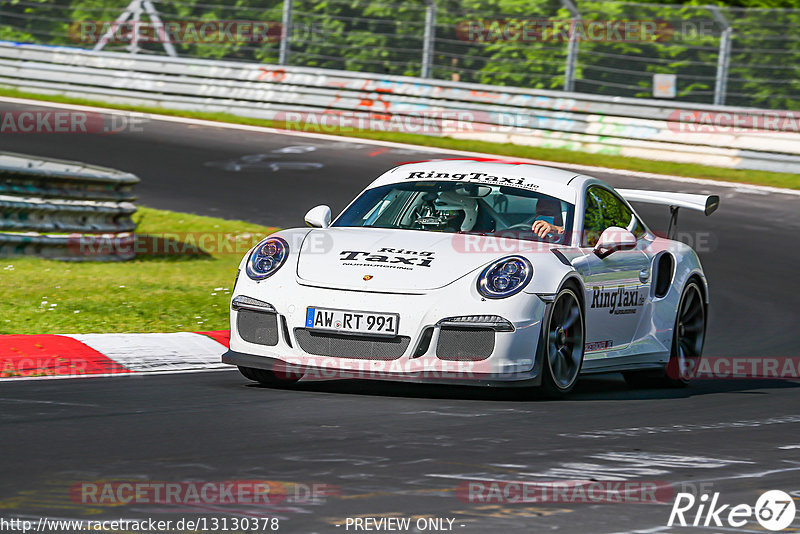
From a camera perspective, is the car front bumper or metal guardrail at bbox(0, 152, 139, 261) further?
metal guardrail at bbox(0, 152, 139, 261)

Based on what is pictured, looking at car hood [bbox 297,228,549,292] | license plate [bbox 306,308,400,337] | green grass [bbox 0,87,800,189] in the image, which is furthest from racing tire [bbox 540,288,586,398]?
green grass [bbox 0,87,800,189]

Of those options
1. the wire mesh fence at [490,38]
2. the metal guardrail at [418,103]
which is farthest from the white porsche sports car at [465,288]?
the wire mesh fence at [490,38]

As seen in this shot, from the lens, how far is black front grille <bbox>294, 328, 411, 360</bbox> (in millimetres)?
7203

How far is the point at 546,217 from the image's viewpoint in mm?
8320

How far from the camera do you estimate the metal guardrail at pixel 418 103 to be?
781 inches

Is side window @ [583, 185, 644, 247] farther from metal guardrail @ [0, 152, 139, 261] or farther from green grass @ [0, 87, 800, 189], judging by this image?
green grass @ [0, 87, 800, 189]

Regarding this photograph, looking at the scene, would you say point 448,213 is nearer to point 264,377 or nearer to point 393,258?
point 393,258

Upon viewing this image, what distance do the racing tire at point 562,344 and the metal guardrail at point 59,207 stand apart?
20.2ft

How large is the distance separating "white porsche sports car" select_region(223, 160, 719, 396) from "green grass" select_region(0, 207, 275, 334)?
197cm

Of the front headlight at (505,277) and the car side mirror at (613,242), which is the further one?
the car side mirror at (613,242)

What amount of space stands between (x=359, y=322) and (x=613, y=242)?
1.70m

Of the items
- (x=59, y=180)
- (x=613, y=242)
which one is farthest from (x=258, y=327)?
(x=59, y=180)

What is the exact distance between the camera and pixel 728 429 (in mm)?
6859

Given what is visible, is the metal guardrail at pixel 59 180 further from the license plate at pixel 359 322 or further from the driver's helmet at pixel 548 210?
the license plate at pixel 359 322
